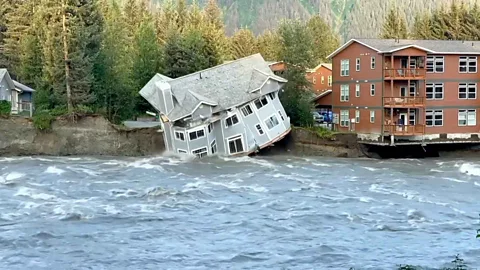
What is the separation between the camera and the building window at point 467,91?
5844 cm

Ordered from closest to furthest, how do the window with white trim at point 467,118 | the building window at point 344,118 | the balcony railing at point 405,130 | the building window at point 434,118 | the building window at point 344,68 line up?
the balcony railing at point 405,130, the building window at point 434,118, the window with white trim at point 467,118, the building window at point 344,68, the building window at point 344,118

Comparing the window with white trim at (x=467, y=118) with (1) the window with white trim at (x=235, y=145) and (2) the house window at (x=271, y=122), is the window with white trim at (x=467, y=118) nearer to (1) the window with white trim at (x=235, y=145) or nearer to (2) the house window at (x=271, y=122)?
(2) the house window at (x=271, y=122)

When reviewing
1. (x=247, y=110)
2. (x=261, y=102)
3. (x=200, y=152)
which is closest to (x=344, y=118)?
(x=261, y=102)

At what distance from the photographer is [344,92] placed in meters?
61.7

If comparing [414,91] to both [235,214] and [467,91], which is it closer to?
[467,91]

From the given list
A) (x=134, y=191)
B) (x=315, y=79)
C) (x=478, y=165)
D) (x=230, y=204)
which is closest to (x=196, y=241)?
(x=230, y=204)

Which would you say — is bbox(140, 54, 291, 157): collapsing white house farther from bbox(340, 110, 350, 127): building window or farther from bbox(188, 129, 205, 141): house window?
bbox(340, 110, 350, 127): building window

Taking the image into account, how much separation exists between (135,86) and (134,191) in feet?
107

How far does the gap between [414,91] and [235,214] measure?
28333 mm

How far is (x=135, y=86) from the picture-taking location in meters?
71.1

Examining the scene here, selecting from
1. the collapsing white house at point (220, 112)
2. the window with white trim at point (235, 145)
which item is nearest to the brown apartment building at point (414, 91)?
the collapsing white house at point (220, 112)

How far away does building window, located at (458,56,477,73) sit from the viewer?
192ft

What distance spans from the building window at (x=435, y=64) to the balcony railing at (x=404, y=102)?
8.88ft

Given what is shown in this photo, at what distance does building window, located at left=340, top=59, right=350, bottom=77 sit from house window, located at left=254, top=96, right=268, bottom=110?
8744 millimetres
